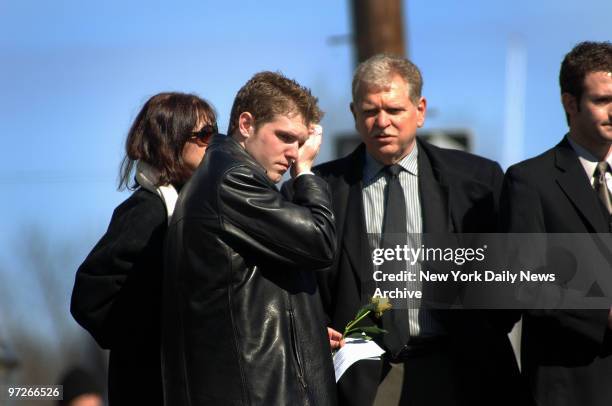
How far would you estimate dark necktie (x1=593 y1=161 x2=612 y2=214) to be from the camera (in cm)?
575

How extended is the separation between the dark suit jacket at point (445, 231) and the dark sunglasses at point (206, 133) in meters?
0.85

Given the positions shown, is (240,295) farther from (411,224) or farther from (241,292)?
(411,224)

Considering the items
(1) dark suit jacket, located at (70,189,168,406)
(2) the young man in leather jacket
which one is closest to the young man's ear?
(2) the young man in leather jacket

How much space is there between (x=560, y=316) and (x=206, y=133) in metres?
1.70

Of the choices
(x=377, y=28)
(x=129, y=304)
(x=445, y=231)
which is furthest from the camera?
(x=377, y=28)

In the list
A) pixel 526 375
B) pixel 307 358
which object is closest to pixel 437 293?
pixel 526 375

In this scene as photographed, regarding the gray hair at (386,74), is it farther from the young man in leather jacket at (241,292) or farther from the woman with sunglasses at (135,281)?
the young man in leather jacket at (241,292)

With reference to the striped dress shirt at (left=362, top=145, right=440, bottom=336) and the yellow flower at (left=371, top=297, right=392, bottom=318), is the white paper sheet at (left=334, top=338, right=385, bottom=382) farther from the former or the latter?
the striped dress shirt at (left=362, top=145, right=440, bottom=336)

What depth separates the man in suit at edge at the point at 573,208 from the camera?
5539 mm

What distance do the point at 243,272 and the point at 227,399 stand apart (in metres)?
0.46

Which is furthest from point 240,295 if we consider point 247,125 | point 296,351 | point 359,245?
point 359,245

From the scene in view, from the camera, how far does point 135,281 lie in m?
5.29

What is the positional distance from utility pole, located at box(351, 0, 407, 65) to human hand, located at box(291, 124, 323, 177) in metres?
4.14

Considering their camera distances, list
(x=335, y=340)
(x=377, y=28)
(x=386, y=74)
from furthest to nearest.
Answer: (x=377, y=28), (x=386, y=74), (x=335, y=340)
